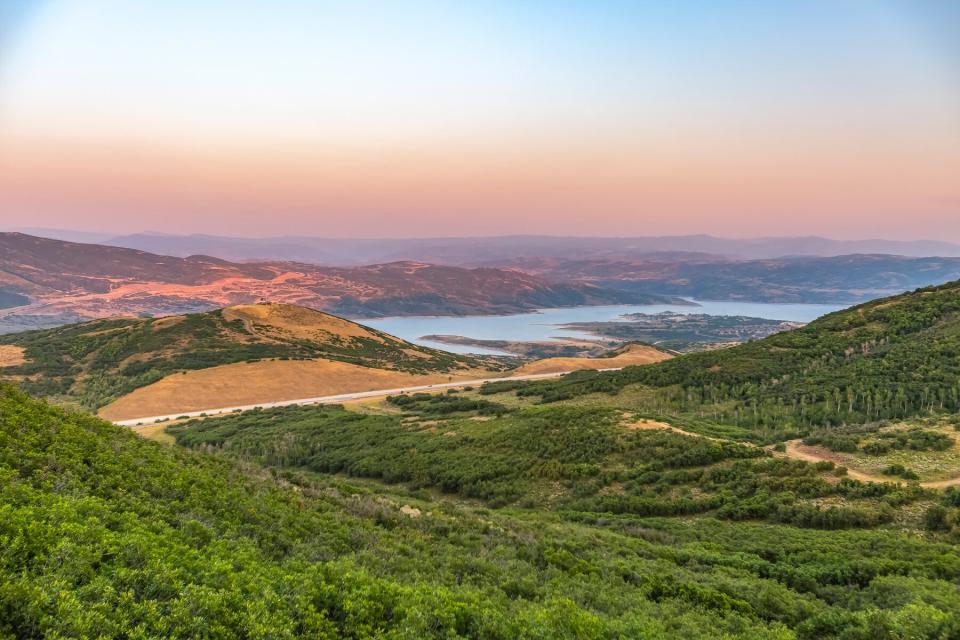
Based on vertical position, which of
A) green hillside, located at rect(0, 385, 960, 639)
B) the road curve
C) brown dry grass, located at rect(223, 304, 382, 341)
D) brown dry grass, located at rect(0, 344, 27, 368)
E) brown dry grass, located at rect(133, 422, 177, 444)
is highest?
green hillside, located at rect(0, 385, 960, 639)

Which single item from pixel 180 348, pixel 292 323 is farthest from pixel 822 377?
pixel 292 323

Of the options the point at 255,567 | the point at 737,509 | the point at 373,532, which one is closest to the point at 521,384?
the point at 737,509

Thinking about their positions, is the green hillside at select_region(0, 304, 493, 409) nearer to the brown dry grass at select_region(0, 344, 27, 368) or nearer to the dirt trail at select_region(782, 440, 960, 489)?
the brown dry grass at select_region(0, 344, 27, 368)

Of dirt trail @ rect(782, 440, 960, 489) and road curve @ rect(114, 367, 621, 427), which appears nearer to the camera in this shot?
dirt trail @ rect(782, 440, 960, 489)

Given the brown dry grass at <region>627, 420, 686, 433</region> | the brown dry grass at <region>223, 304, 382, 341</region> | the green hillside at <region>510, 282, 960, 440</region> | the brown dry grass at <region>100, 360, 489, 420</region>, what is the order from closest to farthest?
the brown dry grass at <region>627, 420, 686, 433</region> → the green hillside at <region>510, 282, 960, 440</region> → the brown dry grass at <region>100, 360, 489, 420</region> → the brown dry grass at <region>223, 304, 382, 341</region>

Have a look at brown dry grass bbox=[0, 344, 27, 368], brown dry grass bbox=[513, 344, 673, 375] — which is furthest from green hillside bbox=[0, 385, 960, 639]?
brown dry grass bbox=[0, 344, 27, 368]

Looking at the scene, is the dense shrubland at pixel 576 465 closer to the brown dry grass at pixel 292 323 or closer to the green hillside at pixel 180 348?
the green hillside at pixel 180 348

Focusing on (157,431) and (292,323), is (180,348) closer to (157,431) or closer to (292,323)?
(292,323)
